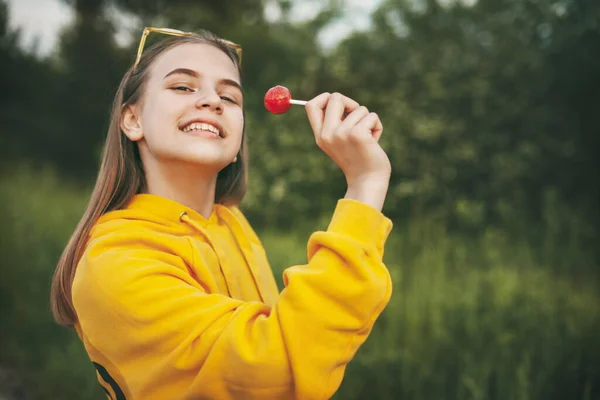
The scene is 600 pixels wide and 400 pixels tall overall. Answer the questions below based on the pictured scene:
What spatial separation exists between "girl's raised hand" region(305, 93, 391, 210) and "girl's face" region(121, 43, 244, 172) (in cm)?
29

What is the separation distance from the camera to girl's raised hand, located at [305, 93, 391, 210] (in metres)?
1.25

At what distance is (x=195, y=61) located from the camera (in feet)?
5.03

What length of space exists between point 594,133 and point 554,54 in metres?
0.59

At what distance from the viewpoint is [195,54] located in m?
1.55

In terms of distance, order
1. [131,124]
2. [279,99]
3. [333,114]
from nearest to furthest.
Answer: [333,114] < [279,99] < [131,124]

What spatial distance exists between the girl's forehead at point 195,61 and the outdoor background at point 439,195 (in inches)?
68.6

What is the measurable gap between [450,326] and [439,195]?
4.42 feet

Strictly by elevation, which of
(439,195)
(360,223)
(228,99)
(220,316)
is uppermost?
(439,195)

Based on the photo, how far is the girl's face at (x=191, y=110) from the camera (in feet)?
4.80

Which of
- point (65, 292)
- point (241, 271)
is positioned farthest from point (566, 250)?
point (65, 292)

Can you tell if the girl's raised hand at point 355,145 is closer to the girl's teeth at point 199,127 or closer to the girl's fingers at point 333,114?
the girl's fingers at point 333,114

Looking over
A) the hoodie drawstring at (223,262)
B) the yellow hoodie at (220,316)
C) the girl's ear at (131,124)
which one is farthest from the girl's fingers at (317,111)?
the girl's ear at (131,124)

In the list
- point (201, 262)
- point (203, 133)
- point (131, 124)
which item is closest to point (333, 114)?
point (203, 133)

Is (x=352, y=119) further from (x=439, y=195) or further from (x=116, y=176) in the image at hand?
(x=439, y=195)
